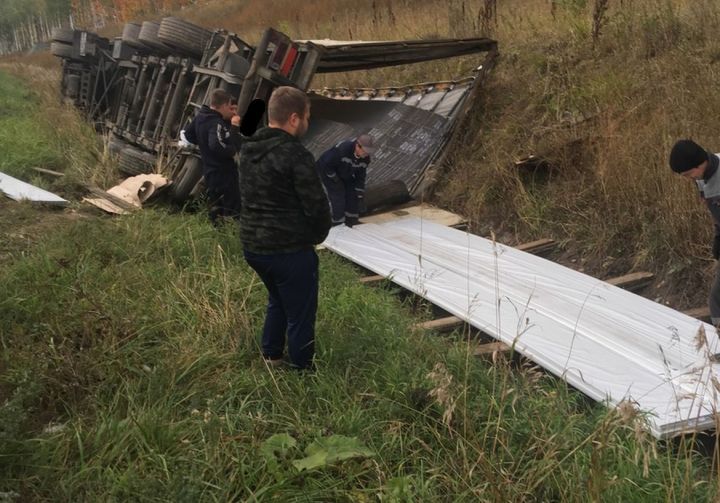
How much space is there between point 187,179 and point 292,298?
4.20 metres

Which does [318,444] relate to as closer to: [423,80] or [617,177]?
[617,177]

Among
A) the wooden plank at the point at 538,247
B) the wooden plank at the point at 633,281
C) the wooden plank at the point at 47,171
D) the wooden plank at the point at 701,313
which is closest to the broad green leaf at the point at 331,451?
the wooden plank at the point at 701,313

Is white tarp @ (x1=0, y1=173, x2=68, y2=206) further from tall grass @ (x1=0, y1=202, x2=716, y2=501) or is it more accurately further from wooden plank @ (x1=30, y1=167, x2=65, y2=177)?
tall grass @ (x1=0, y1=202, x2=716, y2=501)

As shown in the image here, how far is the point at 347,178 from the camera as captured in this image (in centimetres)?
691

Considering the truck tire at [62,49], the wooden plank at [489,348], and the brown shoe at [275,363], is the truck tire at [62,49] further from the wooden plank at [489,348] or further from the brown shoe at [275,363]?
the wooden plank at [489,348]

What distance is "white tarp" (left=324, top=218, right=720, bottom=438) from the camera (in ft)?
11.5

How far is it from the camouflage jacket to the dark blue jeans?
6 cm

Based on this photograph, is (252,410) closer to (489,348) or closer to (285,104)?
(285,104)

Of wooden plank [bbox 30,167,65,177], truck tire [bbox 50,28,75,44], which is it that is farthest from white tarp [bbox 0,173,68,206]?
truck tire [bbox 50,28,75,44]

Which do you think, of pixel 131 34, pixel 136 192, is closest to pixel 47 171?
pixel 136 192

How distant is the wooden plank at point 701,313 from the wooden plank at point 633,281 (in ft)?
1.59

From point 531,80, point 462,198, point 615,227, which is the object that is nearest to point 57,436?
point 615,227

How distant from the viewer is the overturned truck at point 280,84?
7.07 meters

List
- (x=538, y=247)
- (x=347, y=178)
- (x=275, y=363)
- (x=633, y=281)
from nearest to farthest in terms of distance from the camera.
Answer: (x=275, y=363) → (x=633, y=281) → (x=538, y=247) → (x=347, y=178)
